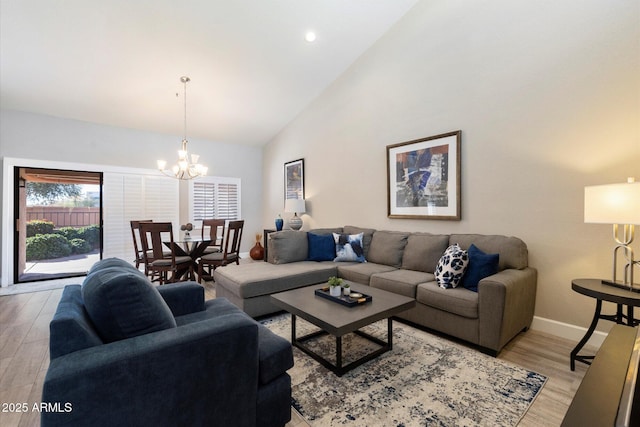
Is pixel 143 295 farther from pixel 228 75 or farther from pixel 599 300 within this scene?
pixel 228 75

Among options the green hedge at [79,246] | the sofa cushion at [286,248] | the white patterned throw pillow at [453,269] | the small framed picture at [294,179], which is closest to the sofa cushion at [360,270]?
the sofa cushion at [286,248]

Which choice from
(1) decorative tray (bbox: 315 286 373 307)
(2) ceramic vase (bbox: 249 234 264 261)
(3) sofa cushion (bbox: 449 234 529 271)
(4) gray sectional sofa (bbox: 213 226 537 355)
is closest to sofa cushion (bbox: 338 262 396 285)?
(4) gray sectional sofa (bbox: 213 226 537 355)

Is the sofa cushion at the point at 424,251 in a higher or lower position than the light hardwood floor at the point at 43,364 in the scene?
higher

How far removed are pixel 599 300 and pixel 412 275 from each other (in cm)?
147

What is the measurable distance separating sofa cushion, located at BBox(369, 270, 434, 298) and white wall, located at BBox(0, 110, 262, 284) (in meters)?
4.48

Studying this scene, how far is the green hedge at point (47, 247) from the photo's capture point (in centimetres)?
498

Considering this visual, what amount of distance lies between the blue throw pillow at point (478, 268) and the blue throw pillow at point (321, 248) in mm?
1799

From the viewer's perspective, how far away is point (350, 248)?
13.1ft

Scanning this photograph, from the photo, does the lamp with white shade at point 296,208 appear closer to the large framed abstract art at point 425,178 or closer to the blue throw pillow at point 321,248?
the blue throw pillow at point 321,248

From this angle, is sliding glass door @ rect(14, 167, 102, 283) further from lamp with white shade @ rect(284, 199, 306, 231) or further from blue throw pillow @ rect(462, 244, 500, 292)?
blue throw pillow @ rect(462, 244, 500, 292)

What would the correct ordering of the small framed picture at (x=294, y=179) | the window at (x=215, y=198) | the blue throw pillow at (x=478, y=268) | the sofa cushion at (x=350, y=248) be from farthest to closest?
the window at (x=215, y=198) < the small framed picture at (x=294, y=179) < the sofa cushion at (x=350, y=248) < the blue throw pillow at (x=478, y=268)

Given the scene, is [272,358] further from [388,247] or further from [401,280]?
[388,247]

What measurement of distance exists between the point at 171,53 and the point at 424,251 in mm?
4122

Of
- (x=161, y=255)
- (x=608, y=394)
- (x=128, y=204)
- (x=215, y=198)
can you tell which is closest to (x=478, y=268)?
(x=608, y=394)
